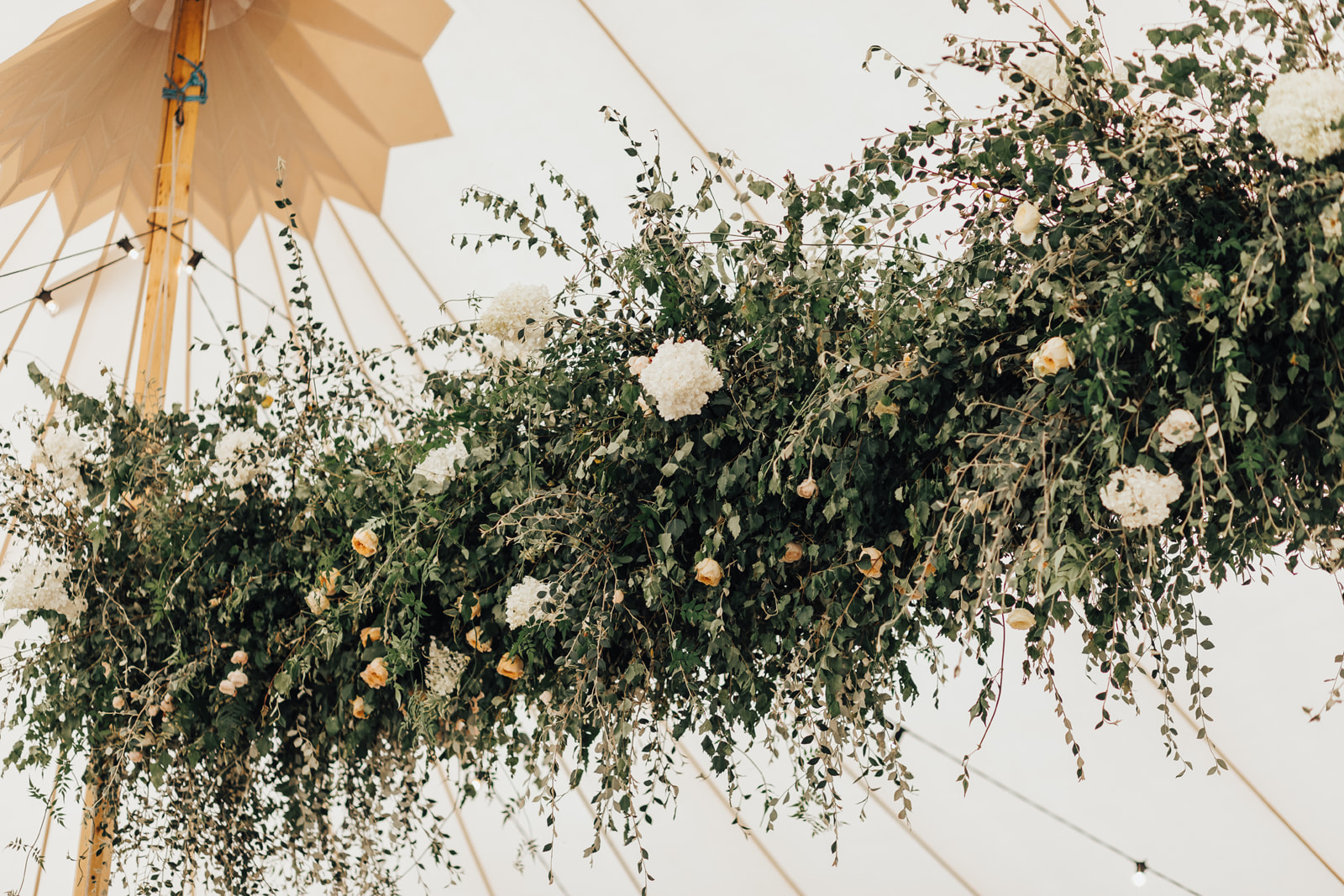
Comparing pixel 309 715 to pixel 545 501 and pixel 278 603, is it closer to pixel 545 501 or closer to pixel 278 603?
pixel 278 603

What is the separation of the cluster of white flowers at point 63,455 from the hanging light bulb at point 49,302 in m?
1.69

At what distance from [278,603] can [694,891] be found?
7.04ft

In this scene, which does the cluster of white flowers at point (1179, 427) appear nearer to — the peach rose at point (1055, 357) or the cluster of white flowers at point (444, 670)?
the peach rose at point (1055, 357)

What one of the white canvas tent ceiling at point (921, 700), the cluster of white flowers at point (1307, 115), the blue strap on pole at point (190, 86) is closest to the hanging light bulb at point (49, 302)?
the white canvas tent ceiling at point (921, 700)

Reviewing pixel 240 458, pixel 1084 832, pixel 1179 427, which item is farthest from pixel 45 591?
pixel 1084 832

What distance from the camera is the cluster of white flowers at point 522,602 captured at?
1.58 meters

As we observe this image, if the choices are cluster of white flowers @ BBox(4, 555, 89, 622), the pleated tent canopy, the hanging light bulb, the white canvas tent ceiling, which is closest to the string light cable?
the white canvas tent ceiling

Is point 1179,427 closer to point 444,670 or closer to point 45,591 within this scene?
point 444,670

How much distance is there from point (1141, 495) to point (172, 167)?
10.9 ft

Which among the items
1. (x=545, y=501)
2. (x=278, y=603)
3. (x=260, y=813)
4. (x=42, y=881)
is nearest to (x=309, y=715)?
(x=278, y=603)

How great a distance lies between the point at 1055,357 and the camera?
1213 mm

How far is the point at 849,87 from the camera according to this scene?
7.79 feet

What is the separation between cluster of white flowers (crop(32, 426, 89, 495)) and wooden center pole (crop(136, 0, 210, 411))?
112cm

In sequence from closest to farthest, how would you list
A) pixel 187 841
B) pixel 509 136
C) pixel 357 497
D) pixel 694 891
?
1. pixel 357 497
2. pixel 187 841
3. pixel 509 136
4. pixel 694 891
